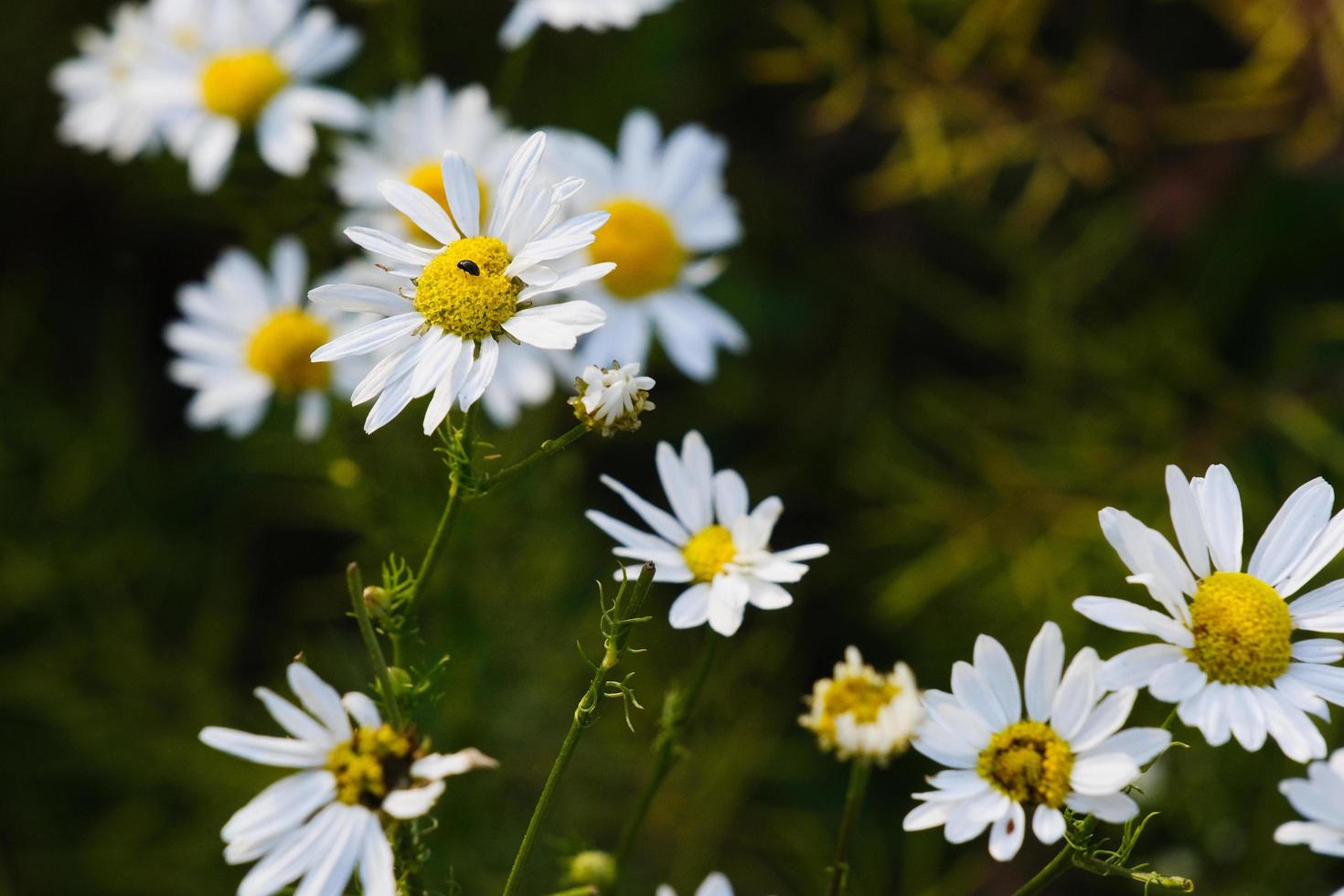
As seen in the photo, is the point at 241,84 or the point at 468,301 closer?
the point at 468,301

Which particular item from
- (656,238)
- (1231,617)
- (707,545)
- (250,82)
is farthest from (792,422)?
(1231,617)

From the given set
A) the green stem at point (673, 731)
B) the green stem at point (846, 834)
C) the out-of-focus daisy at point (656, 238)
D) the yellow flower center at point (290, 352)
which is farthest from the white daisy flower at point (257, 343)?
the green stem at point (846, 834)

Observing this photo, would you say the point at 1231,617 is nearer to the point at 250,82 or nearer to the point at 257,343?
the point at 257,343

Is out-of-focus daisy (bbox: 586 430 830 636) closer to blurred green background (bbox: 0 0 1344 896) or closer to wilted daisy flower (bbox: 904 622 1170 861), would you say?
wilted daisy flower (bbox: 904 622 1170 861)

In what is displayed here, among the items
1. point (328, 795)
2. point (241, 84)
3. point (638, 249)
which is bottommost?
point (328, 795)

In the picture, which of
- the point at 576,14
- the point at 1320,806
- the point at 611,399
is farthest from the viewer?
the point at 576,14

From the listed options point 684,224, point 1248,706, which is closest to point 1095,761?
point 1248,706

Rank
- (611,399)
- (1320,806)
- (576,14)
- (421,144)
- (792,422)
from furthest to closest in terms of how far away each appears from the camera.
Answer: (792,422), (421,144), (576,14), (611,399), (1320,806)

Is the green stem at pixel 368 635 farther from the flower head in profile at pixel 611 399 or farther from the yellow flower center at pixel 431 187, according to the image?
the yellow flower center at pixel 431 187

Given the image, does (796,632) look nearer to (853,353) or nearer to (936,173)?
(853,353)
